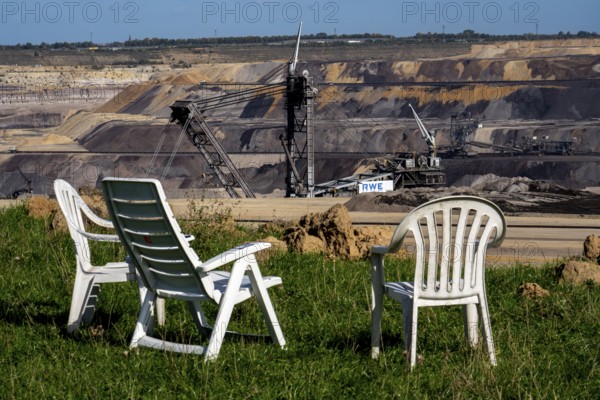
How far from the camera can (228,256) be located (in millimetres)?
4887

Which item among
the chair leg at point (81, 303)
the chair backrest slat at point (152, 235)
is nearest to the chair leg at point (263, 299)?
the chair backrest slat at point (152, 235)

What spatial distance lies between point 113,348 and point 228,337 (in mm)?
634

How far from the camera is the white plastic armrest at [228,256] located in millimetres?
4852

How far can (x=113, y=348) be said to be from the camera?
5.41 m

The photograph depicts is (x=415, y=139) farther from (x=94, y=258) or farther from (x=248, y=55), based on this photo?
(x=248, y=55)

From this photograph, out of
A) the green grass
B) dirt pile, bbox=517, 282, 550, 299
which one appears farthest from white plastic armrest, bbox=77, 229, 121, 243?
dirt pile, bbox=517, 282, 550, 299

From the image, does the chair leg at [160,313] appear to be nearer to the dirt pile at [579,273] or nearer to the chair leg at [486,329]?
the chair leg at [486,329]

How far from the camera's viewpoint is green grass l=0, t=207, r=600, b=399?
186 inches

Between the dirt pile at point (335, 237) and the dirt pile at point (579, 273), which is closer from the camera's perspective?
the dirt pile at point (579, 273)

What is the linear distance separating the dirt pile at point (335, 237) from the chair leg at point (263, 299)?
11.5 ft

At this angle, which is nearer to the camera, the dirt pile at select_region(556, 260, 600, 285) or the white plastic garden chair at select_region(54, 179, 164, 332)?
the white plastic garden chair at select_region(54, 179, 164, 332)

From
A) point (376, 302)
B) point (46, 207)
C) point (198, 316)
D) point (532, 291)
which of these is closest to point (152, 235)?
point (198, 316)

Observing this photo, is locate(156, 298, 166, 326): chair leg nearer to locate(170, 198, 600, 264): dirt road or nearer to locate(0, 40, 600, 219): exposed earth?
locate(170, 198, 600, 264): dirt road

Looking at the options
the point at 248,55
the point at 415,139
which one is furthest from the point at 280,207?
the point at 248,55
